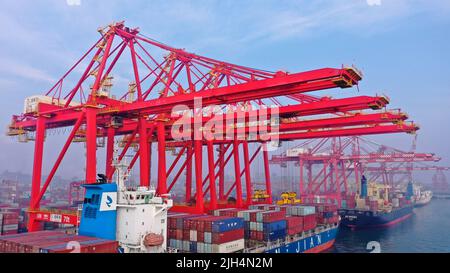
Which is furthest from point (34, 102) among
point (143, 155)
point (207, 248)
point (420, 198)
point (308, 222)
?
point (420, 198)

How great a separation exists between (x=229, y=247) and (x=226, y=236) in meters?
0.97

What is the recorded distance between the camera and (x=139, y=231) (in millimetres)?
20141

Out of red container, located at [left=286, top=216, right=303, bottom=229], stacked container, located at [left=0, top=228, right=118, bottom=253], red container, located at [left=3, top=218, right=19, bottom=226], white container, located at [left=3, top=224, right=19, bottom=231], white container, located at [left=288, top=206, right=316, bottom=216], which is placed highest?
stacked container, located at [left=0, top=228, right=118, bottom=253]

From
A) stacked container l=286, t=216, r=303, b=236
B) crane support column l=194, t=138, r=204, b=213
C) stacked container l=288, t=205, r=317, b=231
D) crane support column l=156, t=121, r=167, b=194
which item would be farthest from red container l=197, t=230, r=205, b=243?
stacked container l=288, t=205, r=317, b=231

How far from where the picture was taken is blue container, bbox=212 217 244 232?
23.4 m

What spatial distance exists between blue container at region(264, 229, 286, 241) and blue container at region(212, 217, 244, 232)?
11.5 ft

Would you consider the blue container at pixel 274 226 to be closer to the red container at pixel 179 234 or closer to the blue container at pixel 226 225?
the blue container at pixel 226 225

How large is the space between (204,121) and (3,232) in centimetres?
2752

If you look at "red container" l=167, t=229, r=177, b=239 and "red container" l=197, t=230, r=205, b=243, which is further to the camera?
"red container" l=167, t=229, r=177, b=239

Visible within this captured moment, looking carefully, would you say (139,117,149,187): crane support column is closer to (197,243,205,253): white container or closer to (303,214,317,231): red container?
(197,243,205,253): white container

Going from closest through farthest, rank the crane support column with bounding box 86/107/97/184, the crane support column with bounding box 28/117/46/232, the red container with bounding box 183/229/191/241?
the red container with bounding box 183/229/191/241, the crane support column with bounding box 86/107/97/184, the crane support column with bounding box 28/117/46/232

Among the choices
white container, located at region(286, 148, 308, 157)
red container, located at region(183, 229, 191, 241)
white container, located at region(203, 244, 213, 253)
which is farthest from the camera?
white container, located at region(286, 148, 308, 157)

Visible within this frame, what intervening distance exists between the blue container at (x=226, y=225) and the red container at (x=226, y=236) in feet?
0.80
